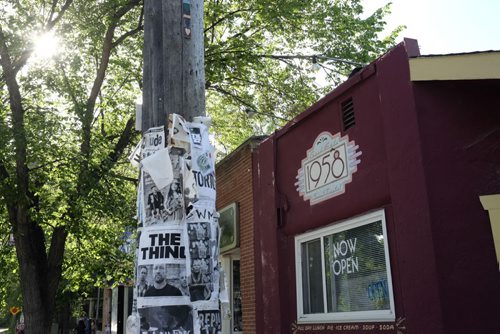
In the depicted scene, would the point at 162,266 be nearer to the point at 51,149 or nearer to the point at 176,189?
the point at 176,189

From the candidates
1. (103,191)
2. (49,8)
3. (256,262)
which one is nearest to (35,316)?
(103,191)

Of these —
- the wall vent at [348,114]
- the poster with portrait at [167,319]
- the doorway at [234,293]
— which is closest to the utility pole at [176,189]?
the poster with portrait at [167,319]

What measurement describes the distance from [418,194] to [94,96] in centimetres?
951

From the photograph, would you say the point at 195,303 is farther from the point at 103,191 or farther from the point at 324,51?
the point at 324,51

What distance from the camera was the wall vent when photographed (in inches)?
249

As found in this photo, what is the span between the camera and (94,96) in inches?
495

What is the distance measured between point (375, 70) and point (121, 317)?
2389 cm

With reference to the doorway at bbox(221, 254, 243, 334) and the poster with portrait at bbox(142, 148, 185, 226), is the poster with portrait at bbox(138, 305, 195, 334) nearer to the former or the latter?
the poster with portrait at bbox(142, 148, 185, 226)

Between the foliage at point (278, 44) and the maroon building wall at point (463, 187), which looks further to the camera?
the foliage at point (278, 44)

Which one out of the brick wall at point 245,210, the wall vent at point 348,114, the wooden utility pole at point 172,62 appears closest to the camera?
the wooden utility pole at point 172,62

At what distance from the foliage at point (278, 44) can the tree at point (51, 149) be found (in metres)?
2.24

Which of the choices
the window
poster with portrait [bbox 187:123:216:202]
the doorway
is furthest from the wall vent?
the doorway

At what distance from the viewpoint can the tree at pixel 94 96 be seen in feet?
36.2

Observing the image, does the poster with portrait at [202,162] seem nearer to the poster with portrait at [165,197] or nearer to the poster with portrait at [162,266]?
the poster with portrait at [165,197]
